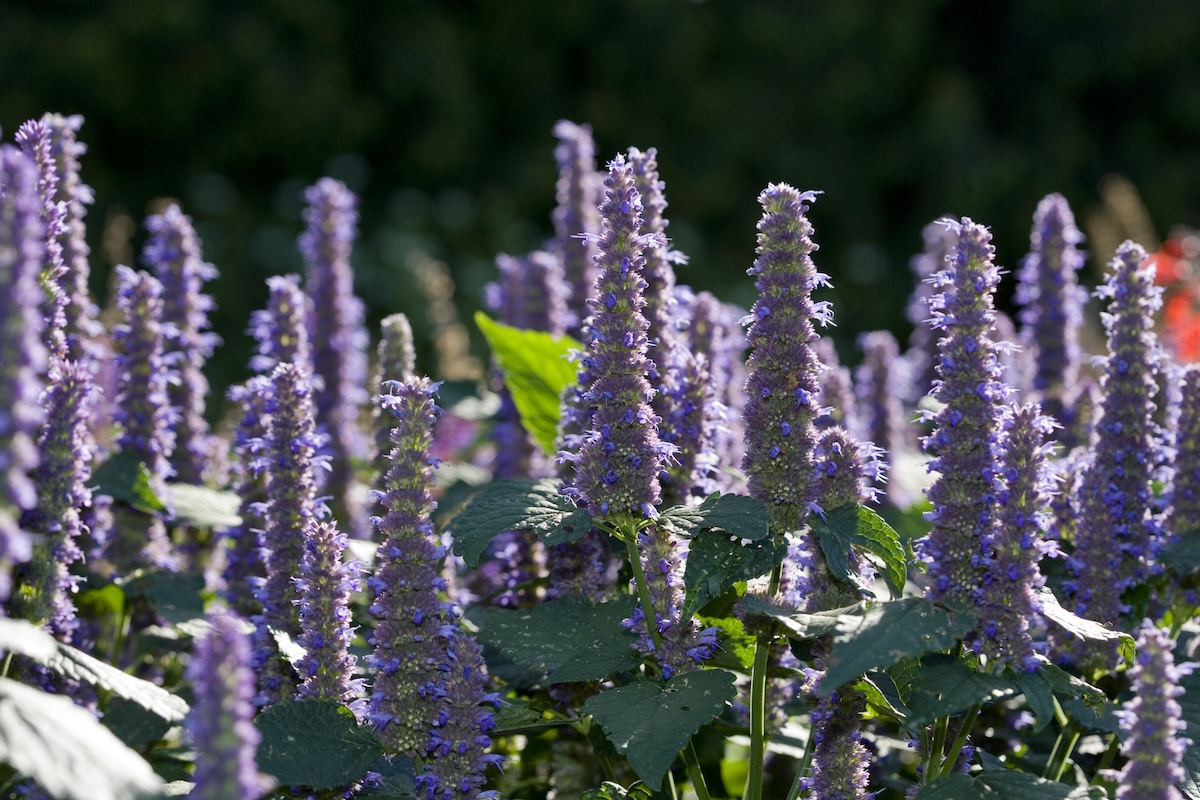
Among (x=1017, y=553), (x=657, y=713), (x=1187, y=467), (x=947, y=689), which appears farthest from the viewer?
(x=1187, y=467)

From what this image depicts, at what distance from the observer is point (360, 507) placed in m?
6.00

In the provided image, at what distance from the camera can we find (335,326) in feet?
20.2

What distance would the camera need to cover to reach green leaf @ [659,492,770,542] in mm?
3199

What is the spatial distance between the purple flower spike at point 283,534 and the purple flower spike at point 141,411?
1.12 meters

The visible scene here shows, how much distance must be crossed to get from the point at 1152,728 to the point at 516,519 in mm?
1513

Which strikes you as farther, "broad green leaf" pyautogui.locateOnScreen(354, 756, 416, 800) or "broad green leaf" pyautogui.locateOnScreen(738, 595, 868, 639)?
"broad green leaf" pyautogui.locateOnScreen(354, 756, 416, 800)

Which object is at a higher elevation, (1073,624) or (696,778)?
(1073,624)

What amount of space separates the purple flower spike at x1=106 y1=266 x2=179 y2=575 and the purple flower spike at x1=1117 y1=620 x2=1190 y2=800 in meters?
3.36

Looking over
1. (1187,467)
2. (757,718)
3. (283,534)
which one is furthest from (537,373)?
(1187,467)

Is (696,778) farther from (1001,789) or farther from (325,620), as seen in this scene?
(325,620)

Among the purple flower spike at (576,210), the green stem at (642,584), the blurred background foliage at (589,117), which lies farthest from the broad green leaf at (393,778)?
the blurred background foliage at (589,117)

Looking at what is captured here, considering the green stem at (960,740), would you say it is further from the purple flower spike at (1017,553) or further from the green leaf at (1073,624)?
the green leaf at (1073,624)

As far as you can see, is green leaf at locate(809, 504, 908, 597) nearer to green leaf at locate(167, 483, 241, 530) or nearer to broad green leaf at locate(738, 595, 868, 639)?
broad green leaf at locate(738, 595, 868, 639)

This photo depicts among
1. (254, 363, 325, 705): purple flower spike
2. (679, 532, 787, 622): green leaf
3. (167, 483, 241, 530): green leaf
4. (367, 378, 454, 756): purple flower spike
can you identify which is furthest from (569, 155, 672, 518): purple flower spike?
(167, 483, 241, 530): green leaf
